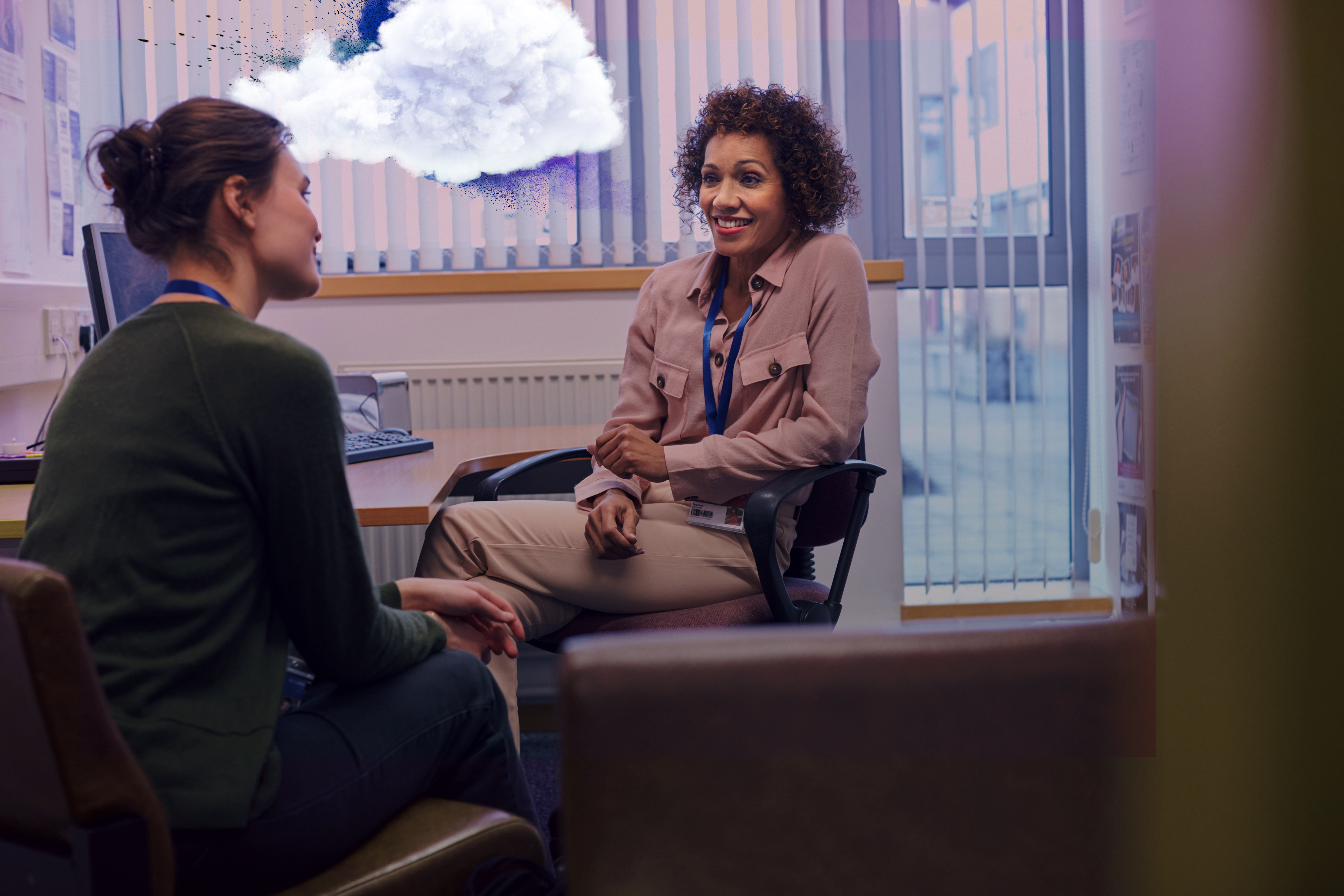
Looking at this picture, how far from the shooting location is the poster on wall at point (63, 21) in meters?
2.28

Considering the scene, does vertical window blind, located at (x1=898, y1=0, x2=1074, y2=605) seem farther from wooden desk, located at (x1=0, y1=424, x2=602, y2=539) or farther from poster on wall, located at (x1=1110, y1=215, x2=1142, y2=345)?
poster on wall, located at (x1=1110, y1=215, x2=1142, y2=345)

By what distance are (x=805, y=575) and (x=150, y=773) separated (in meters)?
1.20

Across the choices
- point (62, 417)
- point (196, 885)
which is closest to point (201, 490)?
point (62, 417)

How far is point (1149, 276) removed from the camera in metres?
0.21

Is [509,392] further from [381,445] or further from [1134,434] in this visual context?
[1134,434]

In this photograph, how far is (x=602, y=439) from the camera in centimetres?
165

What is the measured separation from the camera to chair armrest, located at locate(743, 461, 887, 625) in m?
1.37

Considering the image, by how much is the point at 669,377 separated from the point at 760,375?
18 centimetres

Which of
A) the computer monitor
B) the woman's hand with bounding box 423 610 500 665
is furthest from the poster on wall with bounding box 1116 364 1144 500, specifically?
the computer monitor

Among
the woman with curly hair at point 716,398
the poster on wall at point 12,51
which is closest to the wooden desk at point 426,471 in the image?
the woman with curly hair at point 716,398

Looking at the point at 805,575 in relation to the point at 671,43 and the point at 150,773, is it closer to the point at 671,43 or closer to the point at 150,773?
the point at 150,773

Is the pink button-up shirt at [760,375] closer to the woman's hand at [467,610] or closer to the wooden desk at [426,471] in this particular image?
the wooden desk at [426,471]

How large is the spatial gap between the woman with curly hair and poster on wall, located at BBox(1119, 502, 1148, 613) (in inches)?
46.3

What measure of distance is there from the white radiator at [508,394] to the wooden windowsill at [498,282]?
197mm
